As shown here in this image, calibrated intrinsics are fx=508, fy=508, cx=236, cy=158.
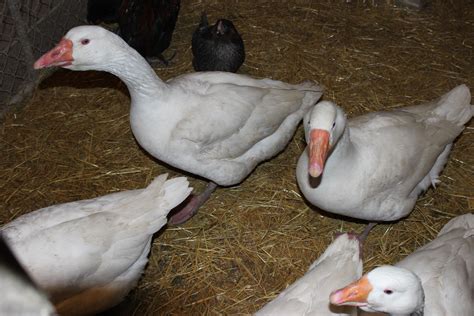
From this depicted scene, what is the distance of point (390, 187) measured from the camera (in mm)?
3455

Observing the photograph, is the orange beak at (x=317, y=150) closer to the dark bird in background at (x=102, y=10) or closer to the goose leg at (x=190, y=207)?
the goose leg at (x=190, y=207)

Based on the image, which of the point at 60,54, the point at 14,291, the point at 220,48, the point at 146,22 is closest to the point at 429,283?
the point at 14,291

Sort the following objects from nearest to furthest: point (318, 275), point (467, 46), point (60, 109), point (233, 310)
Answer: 1. point (318, 275)
2. point (233, 310)
3. point (60, 109)
4. point (467, 46)

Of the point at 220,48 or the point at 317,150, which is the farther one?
the point at 220,48

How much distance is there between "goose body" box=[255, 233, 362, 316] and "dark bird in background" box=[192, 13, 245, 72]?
2311 millimetres

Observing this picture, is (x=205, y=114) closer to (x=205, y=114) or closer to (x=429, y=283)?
(x=205, y=114)

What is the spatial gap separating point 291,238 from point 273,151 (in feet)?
2.24

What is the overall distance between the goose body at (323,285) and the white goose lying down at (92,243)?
90 centimetres

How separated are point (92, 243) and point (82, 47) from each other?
1197mm

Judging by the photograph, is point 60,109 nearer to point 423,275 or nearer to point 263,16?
point 263,16

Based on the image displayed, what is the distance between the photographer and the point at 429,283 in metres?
2.85

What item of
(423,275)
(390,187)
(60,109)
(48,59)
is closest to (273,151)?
(390,187)

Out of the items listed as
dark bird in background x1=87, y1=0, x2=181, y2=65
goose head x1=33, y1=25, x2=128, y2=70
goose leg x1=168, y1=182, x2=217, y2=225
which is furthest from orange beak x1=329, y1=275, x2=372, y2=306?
dark bird in background x1=87, y1=0, x2=181, y2=65

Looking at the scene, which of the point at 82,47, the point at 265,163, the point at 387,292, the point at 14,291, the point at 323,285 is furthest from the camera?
the point at 265,163
